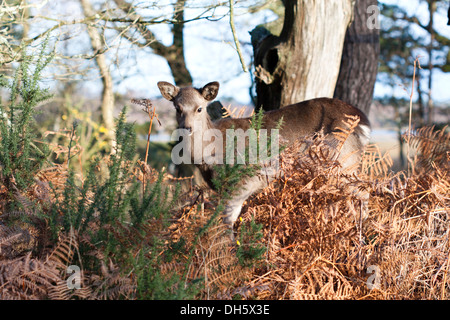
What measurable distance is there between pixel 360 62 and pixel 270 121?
141 inches

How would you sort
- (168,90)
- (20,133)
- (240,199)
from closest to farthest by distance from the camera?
(20,133) < (240,199) < (168,90)

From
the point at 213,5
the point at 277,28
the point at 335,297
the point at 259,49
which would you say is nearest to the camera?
the point at 335,297

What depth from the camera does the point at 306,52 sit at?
6.57 metres

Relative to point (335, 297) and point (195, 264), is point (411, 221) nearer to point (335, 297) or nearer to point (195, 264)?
point (335, 297)

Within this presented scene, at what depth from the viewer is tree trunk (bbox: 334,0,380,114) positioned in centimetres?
801

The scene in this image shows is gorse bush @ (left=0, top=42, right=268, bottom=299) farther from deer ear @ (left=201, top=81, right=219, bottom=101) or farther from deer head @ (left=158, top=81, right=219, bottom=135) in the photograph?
deer ear @ (left=201, top=81, right=219, bottom=101)

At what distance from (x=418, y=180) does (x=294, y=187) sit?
1.20m

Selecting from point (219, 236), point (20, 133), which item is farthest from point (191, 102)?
point (219, 236)

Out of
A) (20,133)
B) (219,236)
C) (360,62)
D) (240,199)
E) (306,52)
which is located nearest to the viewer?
(219,236)

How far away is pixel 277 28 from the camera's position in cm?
783

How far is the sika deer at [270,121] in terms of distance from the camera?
532 cm

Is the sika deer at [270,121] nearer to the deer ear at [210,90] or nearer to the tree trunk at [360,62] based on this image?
the deer ear at [210,90]

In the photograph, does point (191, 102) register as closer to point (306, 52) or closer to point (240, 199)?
point (240, 199)
